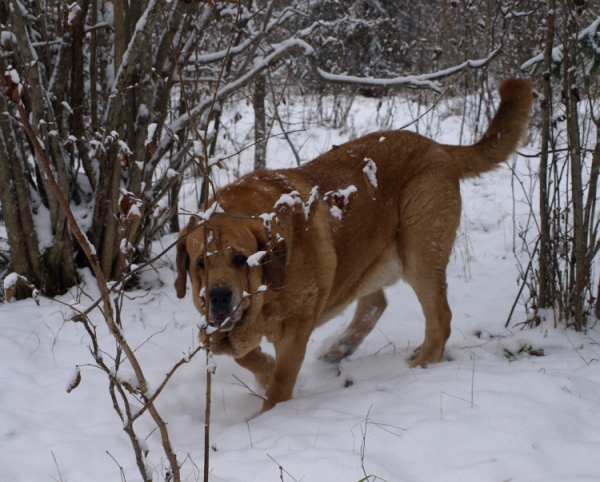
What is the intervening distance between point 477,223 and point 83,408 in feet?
19.1

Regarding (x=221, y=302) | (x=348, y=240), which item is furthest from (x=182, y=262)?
(x=348, y=240)

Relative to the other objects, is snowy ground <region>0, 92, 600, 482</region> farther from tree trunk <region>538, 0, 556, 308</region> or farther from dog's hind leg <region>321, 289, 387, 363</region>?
tree trunk <region>538, 0, 556, 308</region>

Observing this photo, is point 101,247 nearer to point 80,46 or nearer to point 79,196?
point 79,196

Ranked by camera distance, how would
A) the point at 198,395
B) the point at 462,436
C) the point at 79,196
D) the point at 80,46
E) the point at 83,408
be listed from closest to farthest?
the point at 462,436
the point at 83,408
the point at 198,395
the point at 80,46
the point at 79,196

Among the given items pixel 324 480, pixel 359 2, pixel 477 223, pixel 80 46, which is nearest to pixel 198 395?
pixel 324 480

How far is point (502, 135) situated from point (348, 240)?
1450mm

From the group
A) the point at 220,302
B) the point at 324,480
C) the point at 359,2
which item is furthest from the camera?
the point at 359,2

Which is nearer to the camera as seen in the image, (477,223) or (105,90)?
(105,90)

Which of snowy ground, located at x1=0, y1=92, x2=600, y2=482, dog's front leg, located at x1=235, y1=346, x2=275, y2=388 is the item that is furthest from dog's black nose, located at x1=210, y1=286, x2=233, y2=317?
dog's front leg, located at x1=235, y1=346, x2=275, y2=388

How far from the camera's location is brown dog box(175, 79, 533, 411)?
320 centimetres

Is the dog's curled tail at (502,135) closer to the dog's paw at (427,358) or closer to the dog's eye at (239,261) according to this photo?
the dog's paw at (427,358)

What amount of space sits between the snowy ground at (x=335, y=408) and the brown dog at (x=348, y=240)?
0.26 metres

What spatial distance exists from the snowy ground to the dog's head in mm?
413

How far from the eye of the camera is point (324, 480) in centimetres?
214
